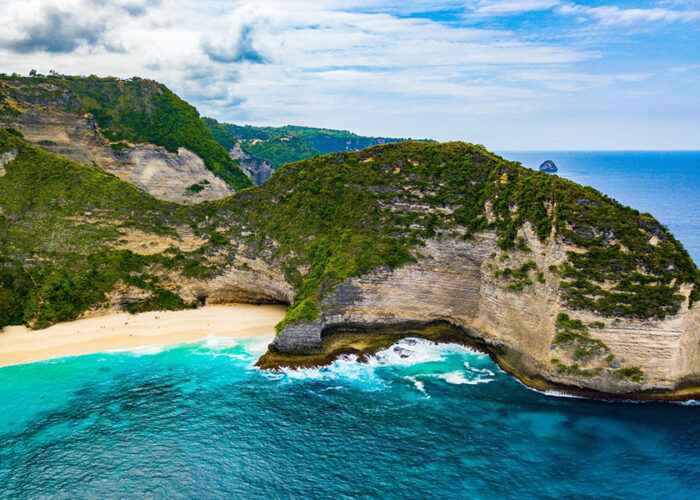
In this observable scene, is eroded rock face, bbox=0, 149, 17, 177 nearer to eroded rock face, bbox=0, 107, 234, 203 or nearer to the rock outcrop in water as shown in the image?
the rock outcrop in water

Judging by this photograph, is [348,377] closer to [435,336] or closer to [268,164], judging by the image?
[435,336]

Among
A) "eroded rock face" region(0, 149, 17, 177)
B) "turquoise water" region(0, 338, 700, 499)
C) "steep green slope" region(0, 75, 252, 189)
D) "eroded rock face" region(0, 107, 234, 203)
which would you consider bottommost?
"turquoise water" region(0, 338, 700, 499)


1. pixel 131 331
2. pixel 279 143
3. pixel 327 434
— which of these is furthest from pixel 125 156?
pixel 279 143

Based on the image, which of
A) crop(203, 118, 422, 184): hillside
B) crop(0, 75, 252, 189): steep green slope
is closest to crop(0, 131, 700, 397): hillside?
crop(0, 75, 252, 189): steep green slope

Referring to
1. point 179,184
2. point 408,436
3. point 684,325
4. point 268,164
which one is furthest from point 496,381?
point 268,164

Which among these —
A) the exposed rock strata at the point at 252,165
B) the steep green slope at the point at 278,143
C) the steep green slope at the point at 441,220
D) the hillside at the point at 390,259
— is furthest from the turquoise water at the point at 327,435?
the steep green slope at the point at 278,143

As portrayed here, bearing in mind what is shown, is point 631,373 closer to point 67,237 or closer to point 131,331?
point 131,331
